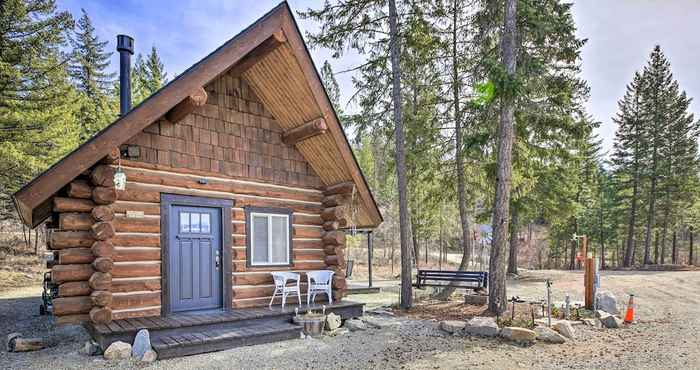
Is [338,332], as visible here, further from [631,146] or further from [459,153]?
[631,146]

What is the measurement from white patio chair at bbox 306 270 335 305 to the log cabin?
41 centimetres

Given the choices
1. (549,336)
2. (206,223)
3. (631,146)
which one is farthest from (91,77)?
(631,146)

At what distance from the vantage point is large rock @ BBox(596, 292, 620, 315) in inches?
371

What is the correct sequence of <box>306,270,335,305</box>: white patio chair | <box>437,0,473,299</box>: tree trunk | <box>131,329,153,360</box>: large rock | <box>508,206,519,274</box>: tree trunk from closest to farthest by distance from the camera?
<box>131,329,153,360</box>: large rock → <box>306,270,335,305</box>: white patio chair → <box>437,0,473,299</box>: tree trunk → <box>508,206,519,274</box>: tree trunk

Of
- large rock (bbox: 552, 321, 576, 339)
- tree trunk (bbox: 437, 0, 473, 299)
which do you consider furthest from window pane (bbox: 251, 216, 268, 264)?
tree trunk (bbox: 437, 0, 473, 299)

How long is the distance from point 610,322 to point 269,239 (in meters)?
7.21

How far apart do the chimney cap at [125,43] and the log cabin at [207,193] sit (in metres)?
0.02

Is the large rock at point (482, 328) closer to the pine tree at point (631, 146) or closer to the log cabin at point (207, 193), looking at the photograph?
the log cabin at point (207, 193)

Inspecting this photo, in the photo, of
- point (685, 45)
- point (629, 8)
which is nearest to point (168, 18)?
point (629, 8)

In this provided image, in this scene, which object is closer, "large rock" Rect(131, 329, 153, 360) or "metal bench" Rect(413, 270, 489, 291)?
"large rock" Rect(131, 329, 153, 360)

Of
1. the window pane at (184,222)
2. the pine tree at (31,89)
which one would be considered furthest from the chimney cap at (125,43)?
the pine tree at (31,89)

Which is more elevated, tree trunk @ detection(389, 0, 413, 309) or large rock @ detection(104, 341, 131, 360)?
tree trunk @ detection(389, 0, 413, 309)

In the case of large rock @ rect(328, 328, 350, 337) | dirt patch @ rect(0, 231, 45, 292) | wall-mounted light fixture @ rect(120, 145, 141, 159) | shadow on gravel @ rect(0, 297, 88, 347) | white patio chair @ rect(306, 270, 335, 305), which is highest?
wall-mounted light fixture @ rect(120, 145, 141, 159)

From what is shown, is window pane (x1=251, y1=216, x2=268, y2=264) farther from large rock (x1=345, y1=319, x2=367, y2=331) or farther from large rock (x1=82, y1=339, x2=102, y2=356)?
large rock (x1=82, y1=339, x2=102, y2=356)
